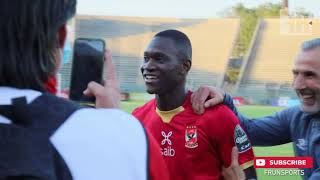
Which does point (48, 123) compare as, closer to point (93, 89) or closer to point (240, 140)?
point (93, 89)

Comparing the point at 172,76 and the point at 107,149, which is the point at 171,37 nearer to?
the point at 172,76

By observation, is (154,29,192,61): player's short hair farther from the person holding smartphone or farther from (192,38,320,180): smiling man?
the person holding smartphone

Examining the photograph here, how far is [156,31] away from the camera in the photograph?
51.3 feet

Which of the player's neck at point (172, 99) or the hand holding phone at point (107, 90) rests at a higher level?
the hand holding phone at point (107, 90)

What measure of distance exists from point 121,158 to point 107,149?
2cm

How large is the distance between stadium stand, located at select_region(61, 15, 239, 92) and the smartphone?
12681 millimetres

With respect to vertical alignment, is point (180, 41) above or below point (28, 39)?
below

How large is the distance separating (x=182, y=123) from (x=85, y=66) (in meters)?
1.32

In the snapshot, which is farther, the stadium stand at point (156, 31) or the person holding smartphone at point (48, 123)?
the stadium stand at point (156, 31)

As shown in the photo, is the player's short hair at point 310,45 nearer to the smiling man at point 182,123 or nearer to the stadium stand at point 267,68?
the smiling man at point 182,123

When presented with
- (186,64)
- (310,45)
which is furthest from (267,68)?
(310,45)

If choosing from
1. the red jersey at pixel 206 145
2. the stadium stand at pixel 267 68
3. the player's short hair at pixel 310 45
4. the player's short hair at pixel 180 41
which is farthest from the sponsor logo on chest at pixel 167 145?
the stadium stand at pixel 267 68

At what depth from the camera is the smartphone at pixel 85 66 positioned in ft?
2.39

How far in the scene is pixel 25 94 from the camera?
0.62m
